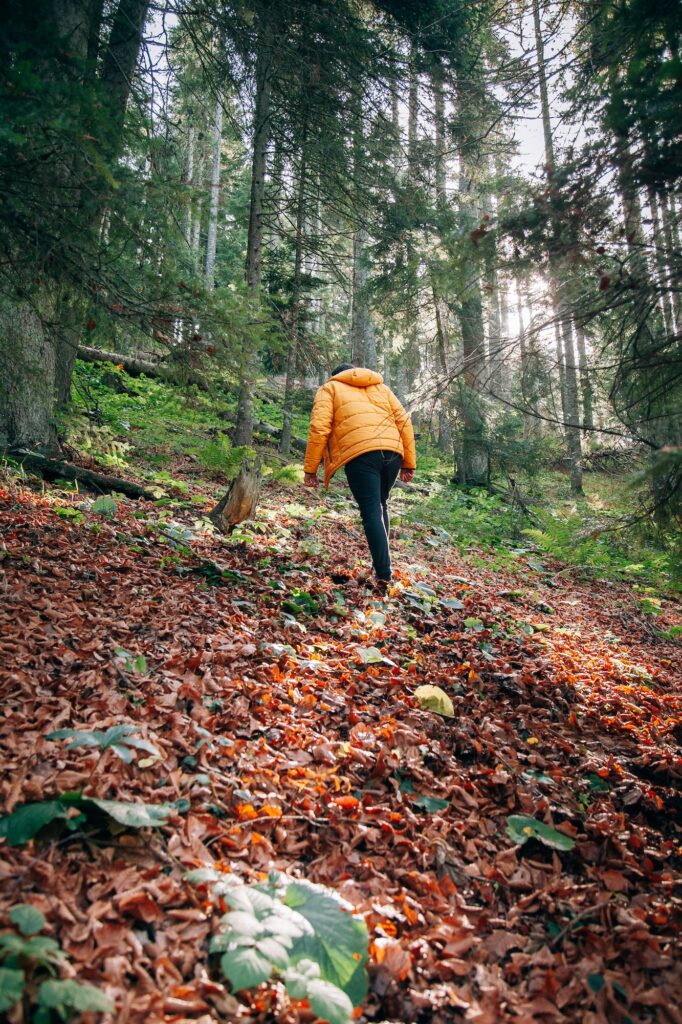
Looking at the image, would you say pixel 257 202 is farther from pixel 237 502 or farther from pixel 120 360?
pixel 120 360

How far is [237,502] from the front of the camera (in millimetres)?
6387

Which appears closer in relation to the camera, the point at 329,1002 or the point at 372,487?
the point at 329,1002

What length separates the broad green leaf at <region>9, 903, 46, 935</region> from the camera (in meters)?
1.48

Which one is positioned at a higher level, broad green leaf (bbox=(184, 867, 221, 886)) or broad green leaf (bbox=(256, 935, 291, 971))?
broad green leaf (bbox=(184, 867, 221, 886))

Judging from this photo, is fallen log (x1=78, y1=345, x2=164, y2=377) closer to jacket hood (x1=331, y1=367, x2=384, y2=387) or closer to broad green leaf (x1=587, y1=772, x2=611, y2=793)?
jacket hood (x1=331, y1=367, x2=384, y2=387)

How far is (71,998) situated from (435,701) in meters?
2.49

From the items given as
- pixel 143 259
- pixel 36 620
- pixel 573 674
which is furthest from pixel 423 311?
pixel 36 620

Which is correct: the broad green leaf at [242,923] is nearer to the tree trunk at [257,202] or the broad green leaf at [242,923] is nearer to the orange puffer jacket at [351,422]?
the orange puffer jacket at [351,422]

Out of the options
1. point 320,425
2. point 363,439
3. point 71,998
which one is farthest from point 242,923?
point 320,425

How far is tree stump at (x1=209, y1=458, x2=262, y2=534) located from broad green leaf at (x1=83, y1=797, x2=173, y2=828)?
4321mm

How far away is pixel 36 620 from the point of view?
3.40 metres

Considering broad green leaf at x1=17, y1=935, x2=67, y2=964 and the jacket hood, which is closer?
broad green leaf at x1=17, y1=935, x2=67, y2=964

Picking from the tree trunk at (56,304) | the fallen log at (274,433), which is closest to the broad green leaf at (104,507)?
the tree trunk at (56,304)

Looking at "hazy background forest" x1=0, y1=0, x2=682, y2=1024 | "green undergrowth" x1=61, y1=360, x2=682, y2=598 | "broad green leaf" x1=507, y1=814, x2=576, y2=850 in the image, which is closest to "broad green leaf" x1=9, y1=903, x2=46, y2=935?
"hazy background forest" x1=0, y1=0, x2=682, y2=1024
